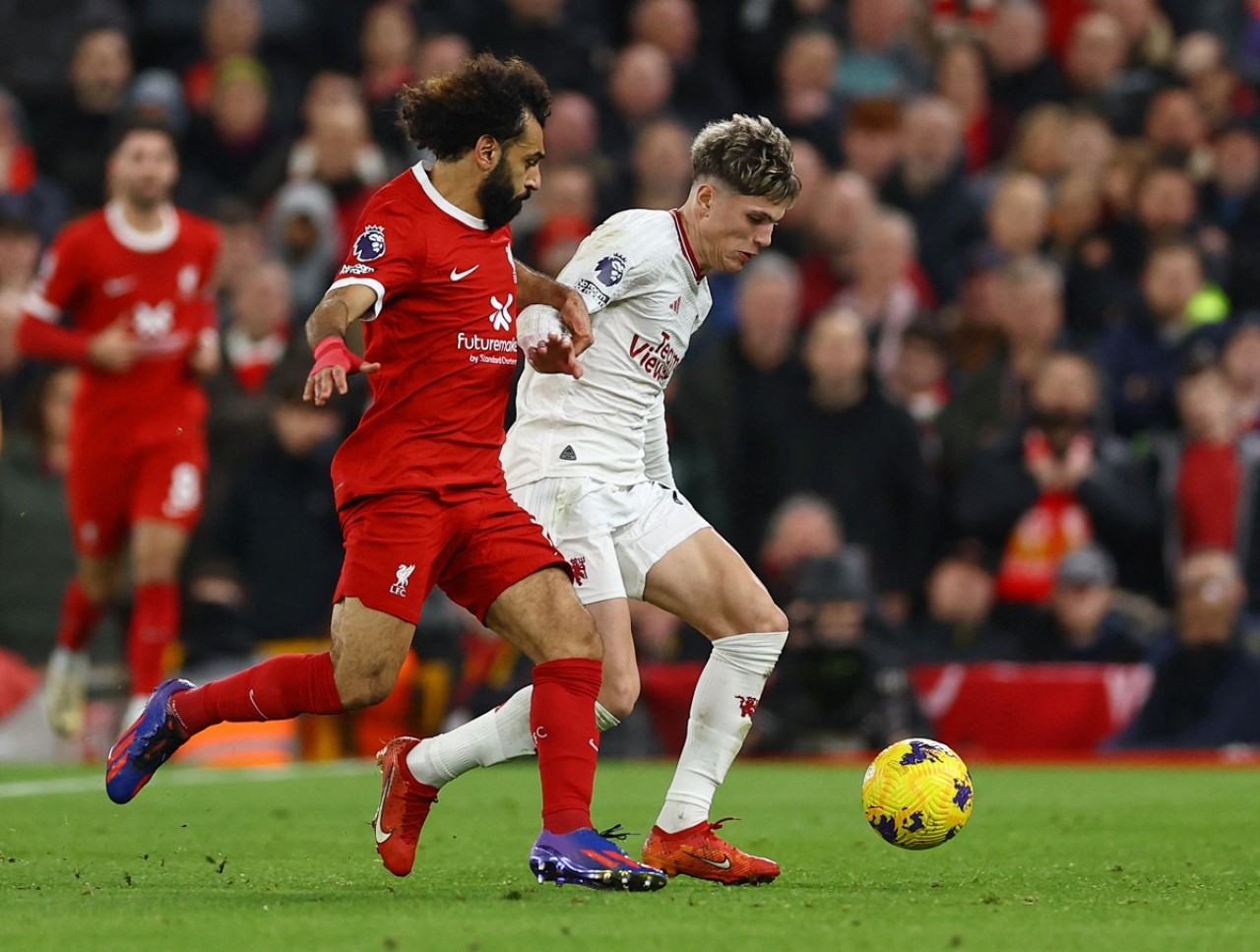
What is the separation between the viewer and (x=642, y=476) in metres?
7.18

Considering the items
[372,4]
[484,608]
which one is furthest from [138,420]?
[372,4]

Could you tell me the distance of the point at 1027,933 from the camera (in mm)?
5215

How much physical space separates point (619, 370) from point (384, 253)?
1187mm

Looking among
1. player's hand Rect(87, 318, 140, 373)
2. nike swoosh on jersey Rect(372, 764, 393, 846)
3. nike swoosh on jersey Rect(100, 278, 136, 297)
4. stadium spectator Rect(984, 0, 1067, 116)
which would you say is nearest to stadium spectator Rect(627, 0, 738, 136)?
stadium spectator Rect(984, 0, 1067, 116)

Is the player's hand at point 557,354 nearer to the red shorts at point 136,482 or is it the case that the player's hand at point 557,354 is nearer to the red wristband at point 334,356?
the red wristband at point 334,356

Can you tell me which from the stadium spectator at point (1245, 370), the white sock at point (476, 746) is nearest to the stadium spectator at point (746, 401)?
the stadium spectator at point (1245, 370)

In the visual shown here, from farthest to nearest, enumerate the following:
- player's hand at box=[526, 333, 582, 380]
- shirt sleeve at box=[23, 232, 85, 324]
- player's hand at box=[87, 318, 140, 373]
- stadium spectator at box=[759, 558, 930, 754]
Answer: stadium spectator at box=[759, 558, 930, 754], shirt sleeve at box=[23, 232, 85, 324], player's hand at box=[87, 318, 140, 373], player's hand at box=[526, 333, 582, 380]

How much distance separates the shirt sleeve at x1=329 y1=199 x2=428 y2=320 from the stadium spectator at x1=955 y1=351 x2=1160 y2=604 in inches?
300

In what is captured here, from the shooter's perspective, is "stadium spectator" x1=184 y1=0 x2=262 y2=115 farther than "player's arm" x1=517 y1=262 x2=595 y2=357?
Yes

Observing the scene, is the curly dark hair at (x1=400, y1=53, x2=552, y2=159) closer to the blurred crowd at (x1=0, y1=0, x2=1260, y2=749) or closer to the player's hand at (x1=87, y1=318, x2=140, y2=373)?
the player's hand at (x1=87, y1=318, x2=140, y2=373)

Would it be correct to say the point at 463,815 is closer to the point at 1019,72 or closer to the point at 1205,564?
the point at 1205,564

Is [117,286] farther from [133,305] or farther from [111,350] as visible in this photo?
[111,350]

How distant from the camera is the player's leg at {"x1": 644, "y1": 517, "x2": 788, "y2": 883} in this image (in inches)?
273

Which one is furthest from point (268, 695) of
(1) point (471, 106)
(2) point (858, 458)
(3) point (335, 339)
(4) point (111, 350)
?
(2) point (858, 458)
